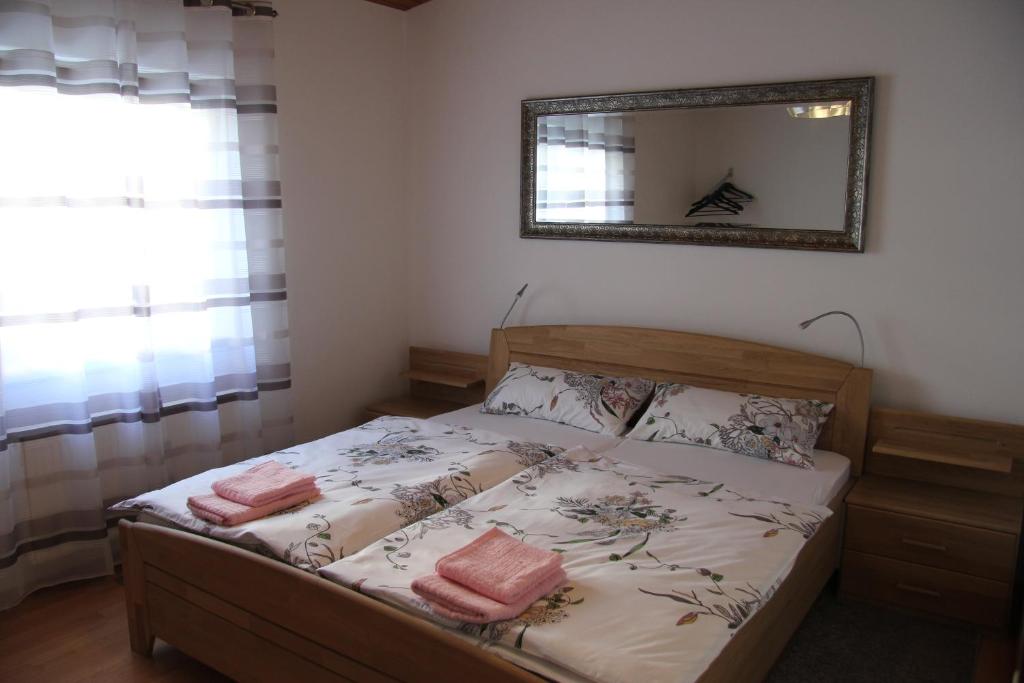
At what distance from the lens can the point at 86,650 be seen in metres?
2.66

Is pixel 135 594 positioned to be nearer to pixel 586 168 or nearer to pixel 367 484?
pixel 367 484

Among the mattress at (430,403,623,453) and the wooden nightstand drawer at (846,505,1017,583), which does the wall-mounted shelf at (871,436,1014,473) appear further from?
the mattress at (430,403,623,453)

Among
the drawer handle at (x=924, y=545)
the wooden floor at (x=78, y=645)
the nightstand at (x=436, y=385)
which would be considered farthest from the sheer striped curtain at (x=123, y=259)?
the drawer handle at (x=924, y=545)

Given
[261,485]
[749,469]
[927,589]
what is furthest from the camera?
[749,469]

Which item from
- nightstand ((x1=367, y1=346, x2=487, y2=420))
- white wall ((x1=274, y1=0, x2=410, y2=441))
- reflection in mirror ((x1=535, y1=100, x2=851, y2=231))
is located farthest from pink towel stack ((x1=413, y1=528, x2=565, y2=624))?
white wall ((x1=274, y1=0, x2=410, y2=441))

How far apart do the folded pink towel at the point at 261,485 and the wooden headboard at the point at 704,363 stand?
152 cm

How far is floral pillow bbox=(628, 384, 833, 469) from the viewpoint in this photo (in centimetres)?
300

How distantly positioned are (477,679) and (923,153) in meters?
2.44

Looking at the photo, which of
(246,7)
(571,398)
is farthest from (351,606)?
(246,7)

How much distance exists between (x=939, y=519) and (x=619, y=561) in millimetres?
1281

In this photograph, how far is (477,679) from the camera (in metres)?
1.77

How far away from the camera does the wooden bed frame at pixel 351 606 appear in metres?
1.90

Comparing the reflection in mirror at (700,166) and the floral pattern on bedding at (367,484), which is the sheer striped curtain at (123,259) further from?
the reflection in mirror at (700,166)

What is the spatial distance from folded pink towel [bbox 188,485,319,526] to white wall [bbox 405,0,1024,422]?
1.75 meters
